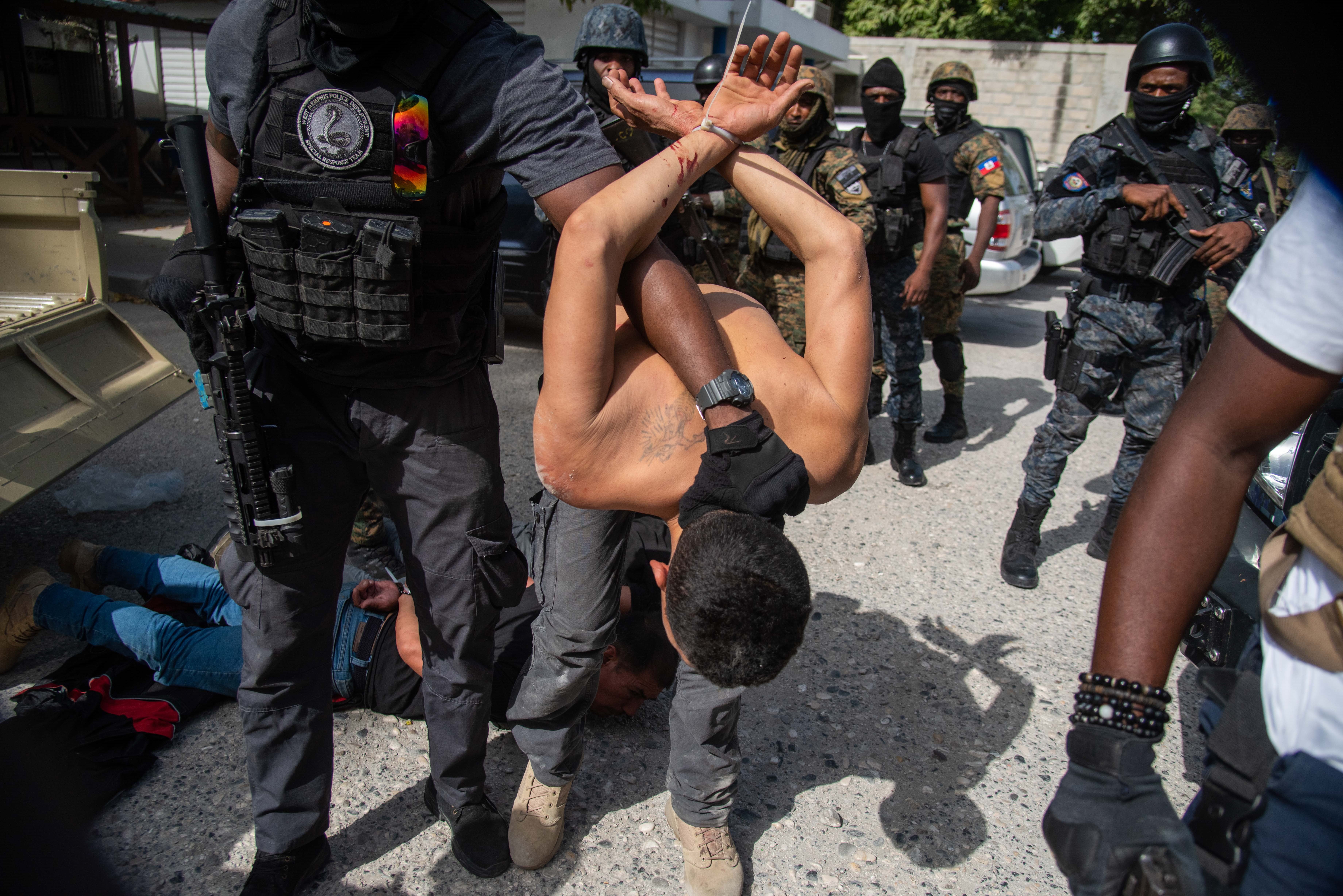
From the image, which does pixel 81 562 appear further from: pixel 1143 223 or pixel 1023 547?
pixel 1143 223

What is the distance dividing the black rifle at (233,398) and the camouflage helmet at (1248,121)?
6210 millimetres

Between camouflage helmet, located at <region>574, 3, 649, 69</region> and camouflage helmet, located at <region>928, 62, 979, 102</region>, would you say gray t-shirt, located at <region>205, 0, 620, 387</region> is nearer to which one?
camouflage helmet, located at <region>574, 3, 649, 69</region>

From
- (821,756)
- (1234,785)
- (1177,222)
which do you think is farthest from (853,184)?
(1234,785)

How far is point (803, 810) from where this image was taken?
2.26 meters

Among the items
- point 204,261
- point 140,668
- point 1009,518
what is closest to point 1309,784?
point 204,261

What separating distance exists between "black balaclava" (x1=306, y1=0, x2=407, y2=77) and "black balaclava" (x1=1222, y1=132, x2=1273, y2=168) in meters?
6.08

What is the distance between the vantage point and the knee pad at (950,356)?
5.00 meters

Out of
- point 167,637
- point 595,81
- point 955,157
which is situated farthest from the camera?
point 955,157

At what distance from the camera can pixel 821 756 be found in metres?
2.46

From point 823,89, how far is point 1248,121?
352 centimetres

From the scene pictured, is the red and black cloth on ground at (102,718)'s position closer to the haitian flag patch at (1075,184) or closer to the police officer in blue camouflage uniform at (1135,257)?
the police officer in blue camouflage uniform at (1135,257)

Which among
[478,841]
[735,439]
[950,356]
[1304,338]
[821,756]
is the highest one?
[1304,338]

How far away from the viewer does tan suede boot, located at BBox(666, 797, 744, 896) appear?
195cm

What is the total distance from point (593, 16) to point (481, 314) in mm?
2265
